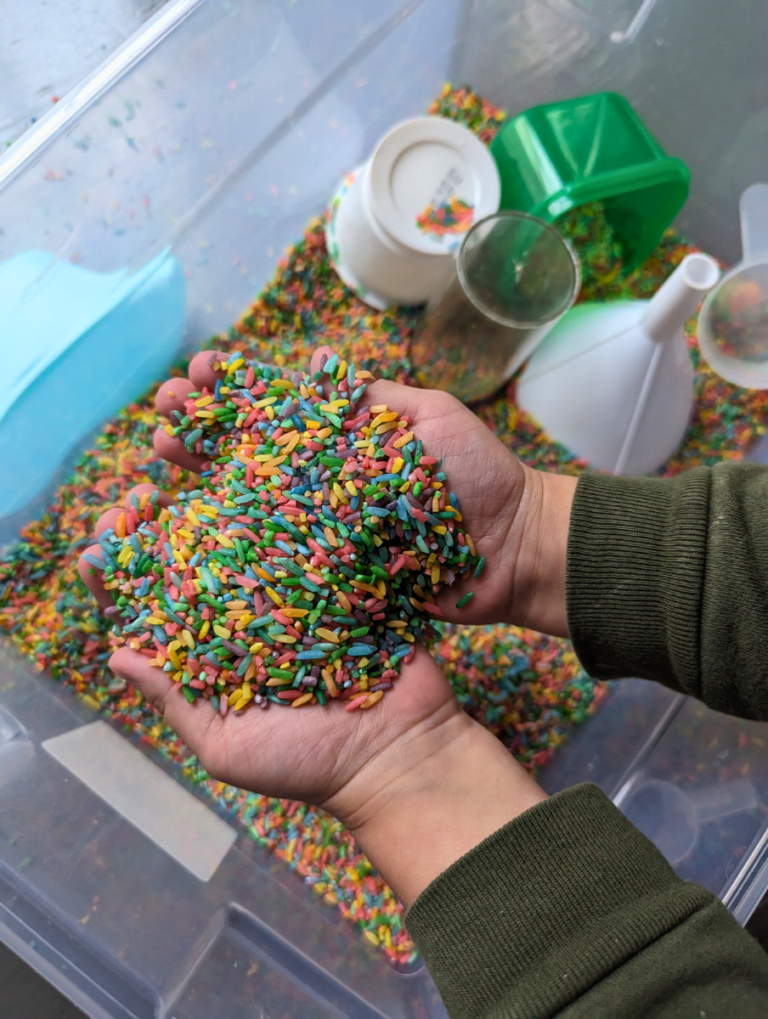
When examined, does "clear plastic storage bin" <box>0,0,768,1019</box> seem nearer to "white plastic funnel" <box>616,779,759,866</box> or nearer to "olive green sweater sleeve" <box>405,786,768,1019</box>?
"white plastic funnel" <box>616,779,759,866</box>

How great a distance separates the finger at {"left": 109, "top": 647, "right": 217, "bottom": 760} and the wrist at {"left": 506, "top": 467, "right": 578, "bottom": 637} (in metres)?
0.42

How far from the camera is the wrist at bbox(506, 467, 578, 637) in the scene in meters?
0.90

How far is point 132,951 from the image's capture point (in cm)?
92

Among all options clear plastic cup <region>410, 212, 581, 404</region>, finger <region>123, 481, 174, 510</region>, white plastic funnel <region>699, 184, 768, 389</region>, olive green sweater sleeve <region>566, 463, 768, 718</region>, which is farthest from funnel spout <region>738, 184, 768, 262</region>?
finger <region>123, 481, 174, 510</region>

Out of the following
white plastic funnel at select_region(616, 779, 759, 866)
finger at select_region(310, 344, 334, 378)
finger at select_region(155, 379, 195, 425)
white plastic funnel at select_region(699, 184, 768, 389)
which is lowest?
white plastic funnel at select_region(616, 779, 759, 866)

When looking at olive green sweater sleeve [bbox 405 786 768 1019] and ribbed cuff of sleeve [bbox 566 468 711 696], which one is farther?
ribbed cuff of sleeve [bbox 566 468 711 696]

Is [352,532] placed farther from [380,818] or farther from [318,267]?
[318,267]

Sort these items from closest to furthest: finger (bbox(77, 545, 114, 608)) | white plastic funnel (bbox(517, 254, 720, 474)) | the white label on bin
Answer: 1. finger (bbox(77, 545, 114, 608))
2. the white label on bin
3. white plastic funnel (bbox(517, 254, 720, 474))

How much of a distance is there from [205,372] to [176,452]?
0.11 m

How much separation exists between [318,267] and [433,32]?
19.6 inches

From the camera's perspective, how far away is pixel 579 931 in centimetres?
63

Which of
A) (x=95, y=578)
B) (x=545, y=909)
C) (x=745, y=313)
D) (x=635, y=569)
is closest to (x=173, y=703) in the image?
(x=95, y=578)

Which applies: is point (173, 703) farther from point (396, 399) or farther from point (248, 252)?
point (248, 252)

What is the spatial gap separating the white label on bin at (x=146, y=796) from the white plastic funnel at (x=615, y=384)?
0.83 metres
